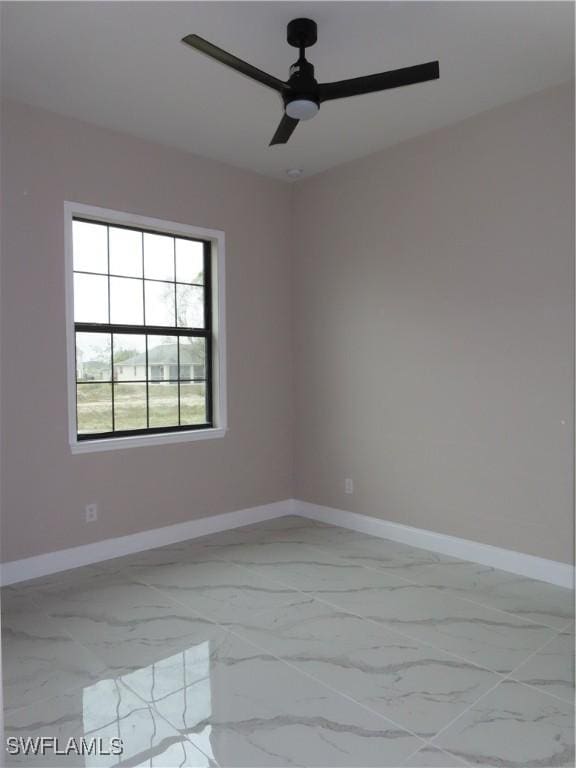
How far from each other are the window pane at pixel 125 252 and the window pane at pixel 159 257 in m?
0.06

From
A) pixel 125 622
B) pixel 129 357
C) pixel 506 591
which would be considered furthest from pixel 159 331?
pixel 506 591

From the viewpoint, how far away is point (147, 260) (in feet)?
13.0

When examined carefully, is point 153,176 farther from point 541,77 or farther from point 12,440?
point 541,77

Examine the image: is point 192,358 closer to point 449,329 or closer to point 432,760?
point 449,329

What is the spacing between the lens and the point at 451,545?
12.2 ft

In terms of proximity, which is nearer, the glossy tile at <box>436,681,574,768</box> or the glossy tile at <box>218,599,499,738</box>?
the glossy tile at <box>436,681,574,768</box>

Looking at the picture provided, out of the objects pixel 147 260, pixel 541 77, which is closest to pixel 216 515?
pixel 147 260

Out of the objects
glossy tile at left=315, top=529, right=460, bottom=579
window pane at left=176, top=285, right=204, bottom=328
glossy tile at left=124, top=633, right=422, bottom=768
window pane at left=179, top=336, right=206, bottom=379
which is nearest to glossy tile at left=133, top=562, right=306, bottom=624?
glossy tile at left=124, top=633, right=422, bottom=768

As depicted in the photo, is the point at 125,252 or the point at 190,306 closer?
the point at 125,252

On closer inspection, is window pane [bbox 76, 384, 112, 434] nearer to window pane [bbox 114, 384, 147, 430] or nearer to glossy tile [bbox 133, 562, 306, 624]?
window pane [bbox 114, 384, 147, 430]

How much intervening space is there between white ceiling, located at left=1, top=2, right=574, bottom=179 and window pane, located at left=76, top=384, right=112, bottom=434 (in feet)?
5.55

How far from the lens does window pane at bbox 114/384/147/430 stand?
3.81 meters

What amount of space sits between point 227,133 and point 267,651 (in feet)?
10.2

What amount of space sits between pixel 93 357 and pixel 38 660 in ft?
6.13
